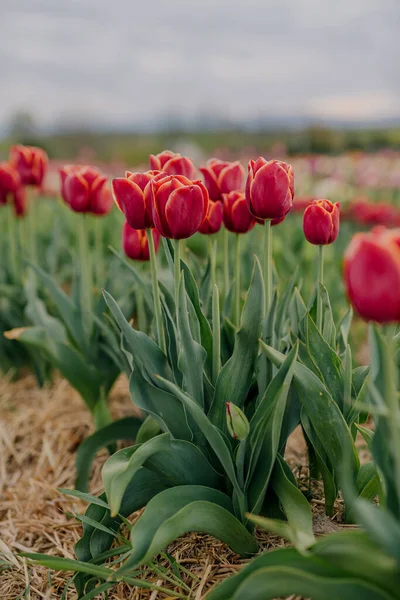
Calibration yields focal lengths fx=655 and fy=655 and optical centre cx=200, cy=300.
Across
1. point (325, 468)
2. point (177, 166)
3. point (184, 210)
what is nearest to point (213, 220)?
point (177, 166)

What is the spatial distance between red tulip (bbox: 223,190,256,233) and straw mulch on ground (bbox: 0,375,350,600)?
67 cm

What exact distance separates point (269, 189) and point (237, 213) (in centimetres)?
26

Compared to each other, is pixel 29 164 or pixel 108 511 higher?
pixel 29 164

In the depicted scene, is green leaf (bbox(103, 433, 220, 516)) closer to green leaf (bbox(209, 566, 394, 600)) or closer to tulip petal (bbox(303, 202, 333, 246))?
green leaf (bbox(209, 566, 394, 600))

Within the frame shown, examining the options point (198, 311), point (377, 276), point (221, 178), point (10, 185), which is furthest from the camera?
point (10, 185)

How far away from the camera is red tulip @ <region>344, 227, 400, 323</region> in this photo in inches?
34.1

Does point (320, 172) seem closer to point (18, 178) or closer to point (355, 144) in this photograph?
point (18, 178)

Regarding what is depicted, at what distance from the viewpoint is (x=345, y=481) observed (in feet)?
3.24

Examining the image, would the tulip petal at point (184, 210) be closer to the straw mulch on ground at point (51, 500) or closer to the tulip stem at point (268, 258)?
the tulip stem at point (268, 258)

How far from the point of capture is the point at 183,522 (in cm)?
125

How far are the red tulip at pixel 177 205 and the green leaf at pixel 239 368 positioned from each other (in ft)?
0.75

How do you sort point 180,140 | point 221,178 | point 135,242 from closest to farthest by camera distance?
point 221,178, point 135,242, point 180,140

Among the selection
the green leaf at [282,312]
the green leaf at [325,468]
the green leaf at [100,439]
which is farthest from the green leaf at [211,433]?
the green leaf at [100,439]

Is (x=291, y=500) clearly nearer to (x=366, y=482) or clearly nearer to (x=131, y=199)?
(x=366, y=482)
